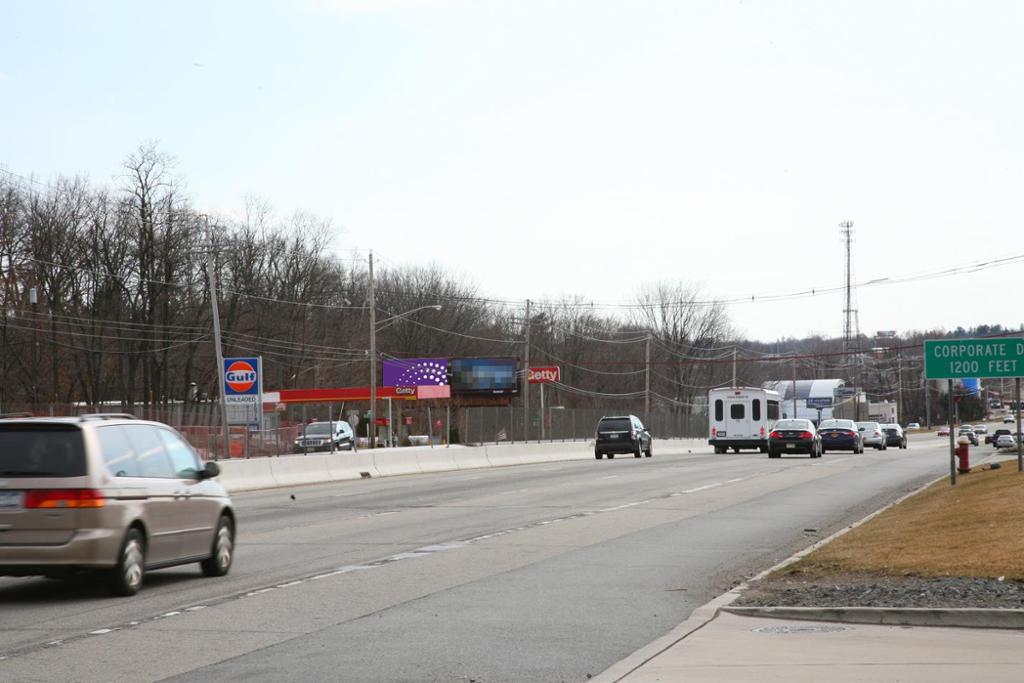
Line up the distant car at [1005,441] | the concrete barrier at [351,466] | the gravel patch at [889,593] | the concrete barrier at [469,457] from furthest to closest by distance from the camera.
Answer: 1. the distant car at [1005,441]
2. the concrete barrier at [469,457]
3. the concrete barrier at [351,466]
4. the gravel patch at [889,593]

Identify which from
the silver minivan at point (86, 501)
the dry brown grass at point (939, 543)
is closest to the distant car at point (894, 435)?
the dry brown grass at point (939, 543)

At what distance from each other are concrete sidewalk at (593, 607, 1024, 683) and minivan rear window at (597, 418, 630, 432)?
4827cm

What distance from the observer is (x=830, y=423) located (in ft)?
206

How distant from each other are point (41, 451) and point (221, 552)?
2.72 m

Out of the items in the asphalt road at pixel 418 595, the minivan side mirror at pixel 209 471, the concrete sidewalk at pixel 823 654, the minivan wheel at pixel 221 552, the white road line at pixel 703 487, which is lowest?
the white road line at pixel 703 487

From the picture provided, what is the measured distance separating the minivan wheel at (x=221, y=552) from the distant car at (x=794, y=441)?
41581 millimetres

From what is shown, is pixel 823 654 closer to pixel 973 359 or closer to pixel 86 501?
pixel 86 501

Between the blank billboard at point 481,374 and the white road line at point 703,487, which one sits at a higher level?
the blank billboard at point 481,374

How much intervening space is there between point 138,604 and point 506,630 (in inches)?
140

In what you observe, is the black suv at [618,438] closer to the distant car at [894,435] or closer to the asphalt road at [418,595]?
the distant car at [894,435]

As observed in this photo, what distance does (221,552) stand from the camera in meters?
14.2

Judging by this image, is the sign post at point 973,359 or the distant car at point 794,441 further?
the distant car at point 794,441

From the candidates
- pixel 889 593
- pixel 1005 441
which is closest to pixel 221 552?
pixel 889 593

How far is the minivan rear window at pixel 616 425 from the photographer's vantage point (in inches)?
2309
